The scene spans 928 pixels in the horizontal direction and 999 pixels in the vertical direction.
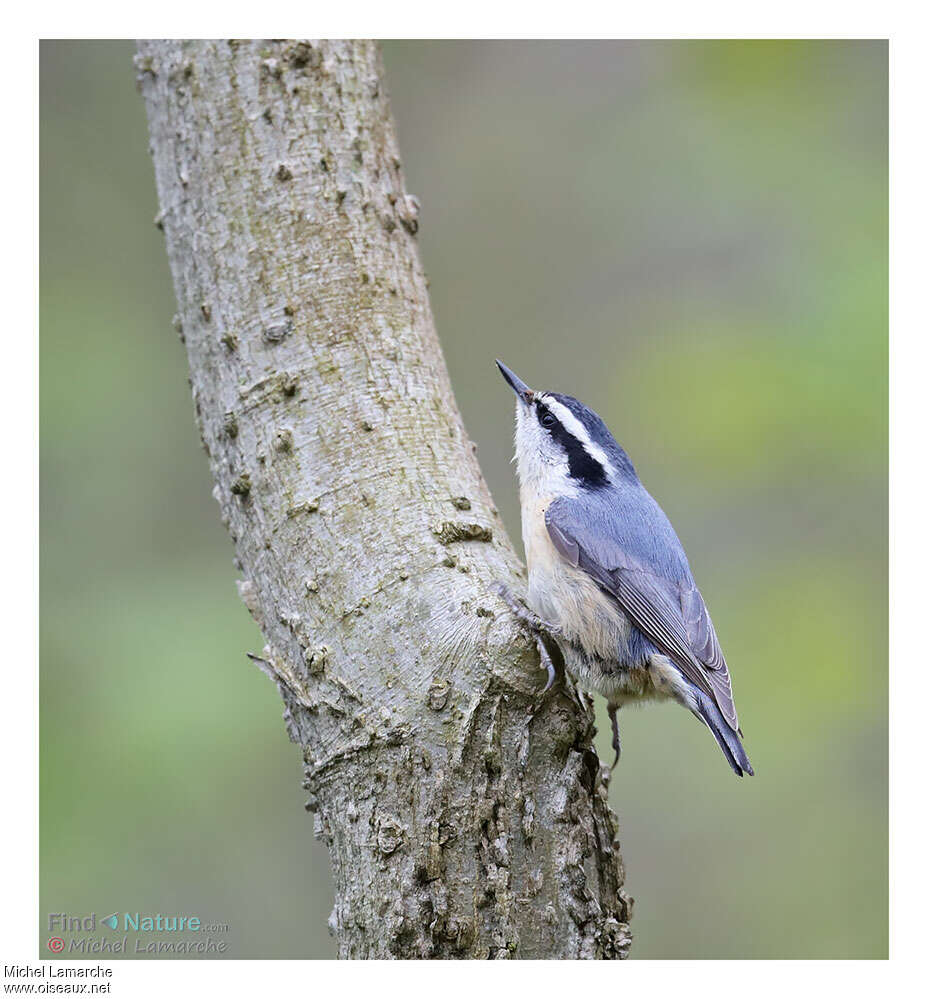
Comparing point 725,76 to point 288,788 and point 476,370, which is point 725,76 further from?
point 288,788

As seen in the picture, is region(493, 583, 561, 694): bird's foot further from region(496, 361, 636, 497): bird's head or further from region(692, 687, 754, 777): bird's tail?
region(496, 361, 636, 497): bird's head

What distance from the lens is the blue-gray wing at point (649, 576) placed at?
2004mm

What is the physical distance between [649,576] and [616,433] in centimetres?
218

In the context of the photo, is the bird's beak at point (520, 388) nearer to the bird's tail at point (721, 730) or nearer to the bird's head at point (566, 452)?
the bird's head at point (566, 452)

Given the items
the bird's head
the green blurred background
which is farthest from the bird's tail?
the green blurred background

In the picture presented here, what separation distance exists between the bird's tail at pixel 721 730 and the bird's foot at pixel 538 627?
0.37m

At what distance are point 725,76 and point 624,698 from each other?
3.03 metres

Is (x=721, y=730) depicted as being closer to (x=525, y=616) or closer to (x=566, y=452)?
(x=525, y=616)

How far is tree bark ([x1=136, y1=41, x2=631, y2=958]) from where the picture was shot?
5.24 feet

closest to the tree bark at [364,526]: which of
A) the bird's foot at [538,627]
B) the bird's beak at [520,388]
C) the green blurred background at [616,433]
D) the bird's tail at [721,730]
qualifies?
the bird's foot at [538,627]

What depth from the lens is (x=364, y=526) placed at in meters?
1.86

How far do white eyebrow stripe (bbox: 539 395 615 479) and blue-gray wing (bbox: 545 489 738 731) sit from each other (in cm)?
14

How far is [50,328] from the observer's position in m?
3.71

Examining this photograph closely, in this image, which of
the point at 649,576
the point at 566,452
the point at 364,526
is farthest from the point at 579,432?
the point at 364,526
